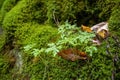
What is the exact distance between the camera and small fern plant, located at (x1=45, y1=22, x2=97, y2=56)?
2570 millimetres

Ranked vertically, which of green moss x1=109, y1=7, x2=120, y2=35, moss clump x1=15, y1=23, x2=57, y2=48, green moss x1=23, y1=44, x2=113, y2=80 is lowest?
green moss x1=23, y1=44, x2=113, y2=80

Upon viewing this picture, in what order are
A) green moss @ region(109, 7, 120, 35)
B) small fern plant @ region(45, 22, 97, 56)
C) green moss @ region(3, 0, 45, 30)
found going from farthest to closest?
green moss @ region(3, 0, 45, 30)
green moss @ region(109, 7, 120, 35)
small fern plant @ region(45, 22, 97, 56)

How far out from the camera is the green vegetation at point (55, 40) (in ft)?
8.73

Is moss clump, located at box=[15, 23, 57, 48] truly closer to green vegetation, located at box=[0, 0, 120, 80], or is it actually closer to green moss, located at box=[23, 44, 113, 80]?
green vegetation, located at box=[0, 0, 120, 80]

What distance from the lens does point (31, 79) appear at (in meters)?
2.89

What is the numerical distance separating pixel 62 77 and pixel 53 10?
3.81ft

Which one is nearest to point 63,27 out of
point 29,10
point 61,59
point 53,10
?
point 61,59

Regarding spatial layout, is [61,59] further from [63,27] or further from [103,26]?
[103,26]

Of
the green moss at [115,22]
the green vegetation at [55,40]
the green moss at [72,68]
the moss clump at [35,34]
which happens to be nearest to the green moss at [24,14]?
the green vegetation at [55,40]

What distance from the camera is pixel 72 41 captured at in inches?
103

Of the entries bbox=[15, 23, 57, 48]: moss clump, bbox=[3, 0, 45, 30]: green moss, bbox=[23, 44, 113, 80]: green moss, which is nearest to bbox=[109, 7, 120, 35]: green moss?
bbox=[23, 44, 113, 80]: green moss


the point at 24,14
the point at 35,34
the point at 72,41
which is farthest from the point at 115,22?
the point at 24,14

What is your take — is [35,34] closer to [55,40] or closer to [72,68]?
[55,40]

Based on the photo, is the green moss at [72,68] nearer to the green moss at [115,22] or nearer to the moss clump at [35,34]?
the moss clump at [35,34]
